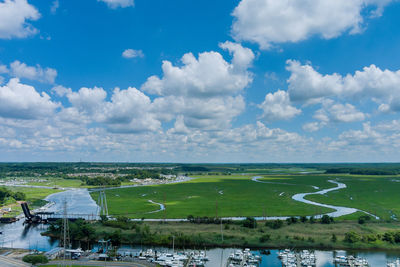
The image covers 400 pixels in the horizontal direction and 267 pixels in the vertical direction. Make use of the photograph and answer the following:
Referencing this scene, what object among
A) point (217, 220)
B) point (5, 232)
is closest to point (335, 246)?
point (217, 220)

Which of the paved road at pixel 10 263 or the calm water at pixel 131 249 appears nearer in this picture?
the paved road at pixel 10 263

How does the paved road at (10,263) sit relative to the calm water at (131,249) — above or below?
above

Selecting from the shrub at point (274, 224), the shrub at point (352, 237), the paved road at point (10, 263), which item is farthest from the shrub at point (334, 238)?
the paved road at point (10, 263)

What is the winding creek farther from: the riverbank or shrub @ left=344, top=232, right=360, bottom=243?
shrub @ left=344, top=232, right=360, bottom=243

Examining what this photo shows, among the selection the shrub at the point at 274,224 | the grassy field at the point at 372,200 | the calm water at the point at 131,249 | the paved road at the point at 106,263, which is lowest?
the calm water at the point at 131,249

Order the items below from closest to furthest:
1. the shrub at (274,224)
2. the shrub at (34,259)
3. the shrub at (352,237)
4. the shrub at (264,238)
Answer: the shrub at (34,259), the shrub at (352,237), the shrub at (264,238), the shrub at (274,224)

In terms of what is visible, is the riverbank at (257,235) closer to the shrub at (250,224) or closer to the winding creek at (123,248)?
the shrub at (250,224)

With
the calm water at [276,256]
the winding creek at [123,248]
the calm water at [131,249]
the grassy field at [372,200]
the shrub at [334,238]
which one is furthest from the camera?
the grassy field at [372,200]

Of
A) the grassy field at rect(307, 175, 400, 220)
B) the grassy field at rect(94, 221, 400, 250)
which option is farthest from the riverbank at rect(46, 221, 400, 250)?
the grassy field at rect(307, 175, 400, 220)

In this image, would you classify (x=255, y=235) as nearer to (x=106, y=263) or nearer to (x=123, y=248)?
(x=123, y=248)

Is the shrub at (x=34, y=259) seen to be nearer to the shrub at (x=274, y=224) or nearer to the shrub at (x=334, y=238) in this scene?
the shrub at (x=274, y=224)

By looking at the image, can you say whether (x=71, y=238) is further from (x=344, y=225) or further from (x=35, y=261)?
(x=344, y=225)
